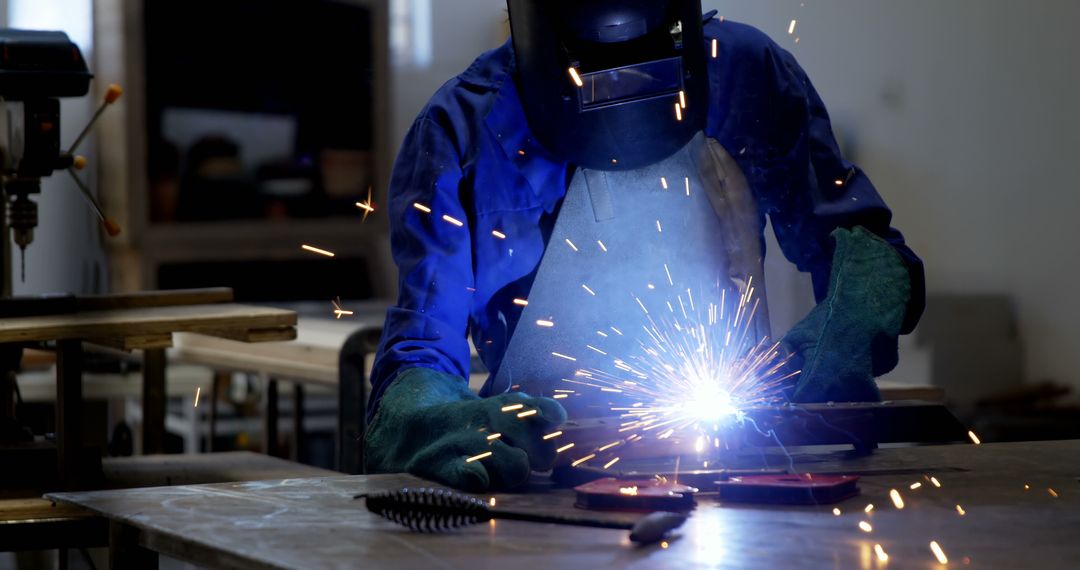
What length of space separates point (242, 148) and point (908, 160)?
7.61 feet

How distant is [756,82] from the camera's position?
191cm

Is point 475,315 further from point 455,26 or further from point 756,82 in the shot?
point 455,26

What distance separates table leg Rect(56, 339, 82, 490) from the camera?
214cm

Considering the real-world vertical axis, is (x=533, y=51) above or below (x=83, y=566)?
above

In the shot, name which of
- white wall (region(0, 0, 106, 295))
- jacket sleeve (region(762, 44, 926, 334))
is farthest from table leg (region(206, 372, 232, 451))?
jacket sleeve (region(762, 44, 926, 334))

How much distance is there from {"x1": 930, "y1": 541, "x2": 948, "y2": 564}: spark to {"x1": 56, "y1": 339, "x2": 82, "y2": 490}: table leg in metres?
1.47

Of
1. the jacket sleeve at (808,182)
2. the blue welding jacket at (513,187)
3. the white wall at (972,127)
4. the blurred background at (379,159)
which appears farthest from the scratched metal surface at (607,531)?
the white wall at (972,127)

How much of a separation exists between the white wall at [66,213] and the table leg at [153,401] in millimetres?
1624

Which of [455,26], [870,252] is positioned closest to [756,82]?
[870,252]

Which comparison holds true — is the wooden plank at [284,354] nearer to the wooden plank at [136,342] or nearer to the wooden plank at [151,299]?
the wooden plank at [151,299]

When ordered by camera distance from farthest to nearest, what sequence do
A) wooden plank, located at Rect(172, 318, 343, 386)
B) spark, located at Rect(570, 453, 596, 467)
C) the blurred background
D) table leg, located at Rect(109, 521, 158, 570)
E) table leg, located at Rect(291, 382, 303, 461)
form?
the blurred background → table leg, located at Rect(291, 382, 303, 461) → wooden plank, located at Rect(172, 318, 343, 386) → spark, located at Rect(570, 453, 596, 467) → table leg, located at Rect(109, 521, 158, 570)

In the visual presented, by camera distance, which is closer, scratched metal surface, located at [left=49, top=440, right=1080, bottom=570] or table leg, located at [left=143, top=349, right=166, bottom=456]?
scratched metal surface, located at [left=49, top=440, right=1080, bottom=570]

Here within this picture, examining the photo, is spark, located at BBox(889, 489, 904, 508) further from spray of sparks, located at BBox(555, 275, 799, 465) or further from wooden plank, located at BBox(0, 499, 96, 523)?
wooden plank, located at BBox(0, 499, 96, 523)

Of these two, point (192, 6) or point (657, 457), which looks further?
point (192, 6)
